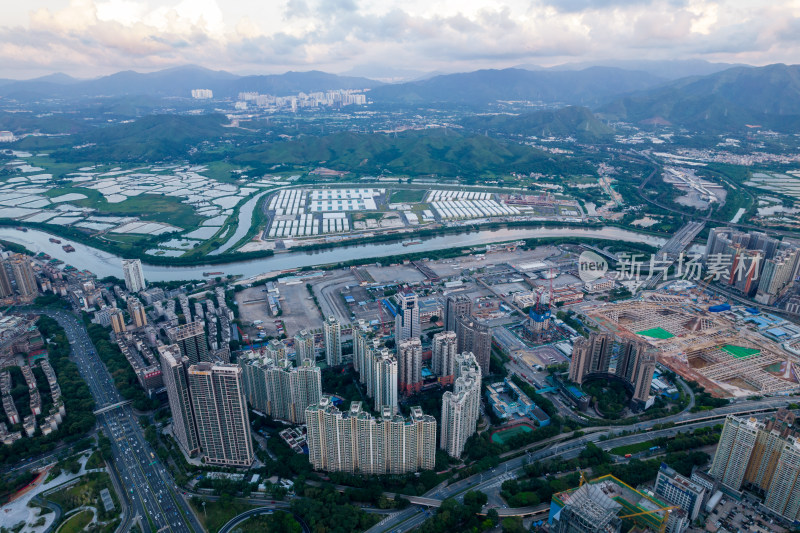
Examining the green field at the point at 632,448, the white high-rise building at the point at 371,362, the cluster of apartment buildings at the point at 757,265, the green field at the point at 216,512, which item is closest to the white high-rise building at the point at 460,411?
the white high-rise building at the point at 371,362

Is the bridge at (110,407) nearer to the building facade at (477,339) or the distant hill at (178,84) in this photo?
the building facade at (477,339)

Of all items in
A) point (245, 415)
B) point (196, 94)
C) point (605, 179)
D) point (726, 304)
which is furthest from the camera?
point (196, 94)

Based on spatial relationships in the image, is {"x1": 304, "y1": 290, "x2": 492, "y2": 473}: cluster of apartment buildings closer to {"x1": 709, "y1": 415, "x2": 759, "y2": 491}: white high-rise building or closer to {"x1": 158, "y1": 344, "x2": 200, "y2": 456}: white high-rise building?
{"x1": 158, "y1": 344, "x2": 200, "y2": 456}: white high-rise building

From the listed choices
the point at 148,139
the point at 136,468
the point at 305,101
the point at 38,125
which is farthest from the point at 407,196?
the point at 305,101

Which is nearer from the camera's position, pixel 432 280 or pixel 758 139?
pixel 432 280

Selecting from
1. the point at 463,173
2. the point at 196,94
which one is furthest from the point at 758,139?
the point at 196,94

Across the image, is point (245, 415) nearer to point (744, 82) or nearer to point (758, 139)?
point (758, 139)

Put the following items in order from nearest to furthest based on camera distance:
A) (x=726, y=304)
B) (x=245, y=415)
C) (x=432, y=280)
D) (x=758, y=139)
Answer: (x=245, y=415), (x=726, y=304), (x=432, y=280), (x=758, y=139)

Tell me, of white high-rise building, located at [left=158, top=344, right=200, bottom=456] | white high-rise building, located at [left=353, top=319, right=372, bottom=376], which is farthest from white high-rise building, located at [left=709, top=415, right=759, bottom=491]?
white high-rise building, located at [left=158, top=344, right=200, bottom=456]
